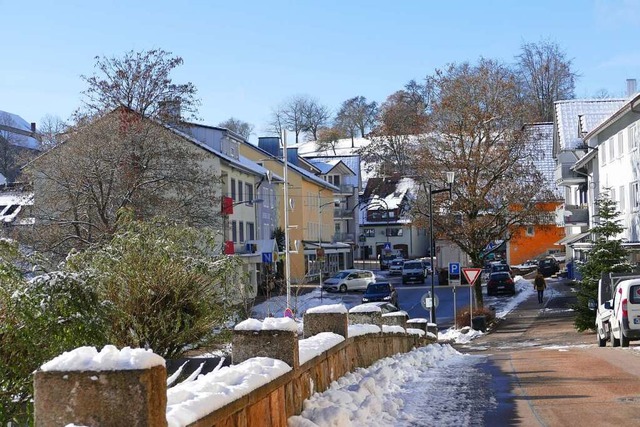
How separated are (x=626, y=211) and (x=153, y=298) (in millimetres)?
37949

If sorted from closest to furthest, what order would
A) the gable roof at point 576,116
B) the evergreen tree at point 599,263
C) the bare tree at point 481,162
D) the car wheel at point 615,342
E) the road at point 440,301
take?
the car wheel at point 615,342, the evergreen tree at point 599,263, the bare tree at point 481,162, the road at point 440,301, the gable roof at point 576,116

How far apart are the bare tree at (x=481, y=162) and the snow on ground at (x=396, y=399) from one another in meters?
31.0

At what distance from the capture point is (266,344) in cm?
784

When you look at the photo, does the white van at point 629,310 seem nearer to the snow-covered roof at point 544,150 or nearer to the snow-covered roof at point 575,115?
the snow-covered roof at point 544,150

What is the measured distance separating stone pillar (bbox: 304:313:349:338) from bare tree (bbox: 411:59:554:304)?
35406 millimetres

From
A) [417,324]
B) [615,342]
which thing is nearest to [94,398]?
[417,324]

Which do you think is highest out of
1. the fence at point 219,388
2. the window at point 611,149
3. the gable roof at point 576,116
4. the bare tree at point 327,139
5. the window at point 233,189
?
the bare tree at point 327,139

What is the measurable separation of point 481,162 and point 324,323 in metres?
36.1

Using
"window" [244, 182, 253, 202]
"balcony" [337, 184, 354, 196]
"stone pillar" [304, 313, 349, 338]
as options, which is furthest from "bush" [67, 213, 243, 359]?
"balcony" [337, 184, 354, 196]

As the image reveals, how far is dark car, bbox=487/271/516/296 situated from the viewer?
197 ft

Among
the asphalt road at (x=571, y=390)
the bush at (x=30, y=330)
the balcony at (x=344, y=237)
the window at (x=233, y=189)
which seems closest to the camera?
the bush at (x=30, y=330)

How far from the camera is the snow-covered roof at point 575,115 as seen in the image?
57812 millimetres

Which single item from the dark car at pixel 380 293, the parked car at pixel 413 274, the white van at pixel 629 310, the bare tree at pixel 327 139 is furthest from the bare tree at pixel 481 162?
the bare tree at pixel 327 139

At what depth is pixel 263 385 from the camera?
6.62 meters
